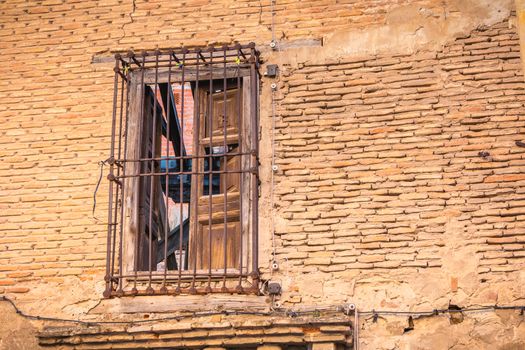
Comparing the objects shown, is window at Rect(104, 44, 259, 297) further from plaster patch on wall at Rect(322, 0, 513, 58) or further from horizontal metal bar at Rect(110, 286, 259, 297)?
plaster patch on wall at Rect(322, 0, 513, 58)

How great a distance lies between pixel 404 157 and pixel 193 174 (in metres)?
1.77

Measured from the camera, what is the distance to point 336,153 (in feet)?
24.1

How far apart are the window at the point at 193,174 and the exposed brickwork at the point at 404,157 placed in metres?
0.35

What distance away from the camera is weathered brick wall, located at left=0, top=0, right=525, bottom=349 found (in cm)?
689

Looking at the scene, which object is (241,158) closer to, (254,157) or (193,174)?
(254,157)

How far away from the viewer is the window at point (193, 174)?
727 cm

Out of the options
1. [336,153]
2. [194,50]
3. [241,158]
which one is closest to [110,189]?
[241,158]

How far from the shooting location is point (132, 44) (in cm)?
807

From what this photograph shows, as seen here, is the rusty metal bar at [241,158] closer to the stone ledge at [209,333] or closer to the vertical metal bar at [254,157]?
the vertical metal bar at [254,157]

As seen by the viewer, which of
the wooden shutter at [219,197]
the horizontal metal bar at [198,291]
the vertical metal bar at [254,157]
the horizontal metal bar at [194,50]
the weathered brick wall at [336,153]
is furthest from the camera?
the horizontal metal bar at [194,50]

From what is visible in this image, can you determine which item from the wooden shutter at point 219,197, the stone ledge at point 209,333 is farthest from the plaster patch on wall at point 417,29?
the stone ledge at point 209,333

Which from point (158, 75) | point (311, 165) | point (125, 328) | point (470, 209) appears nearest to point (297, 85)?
point (311, 165)

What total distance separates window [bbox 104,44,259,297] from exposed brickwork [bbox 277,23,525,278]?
13.9 inches

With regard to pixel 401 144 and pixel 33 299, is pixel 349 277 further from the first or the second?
pixel 33 299
